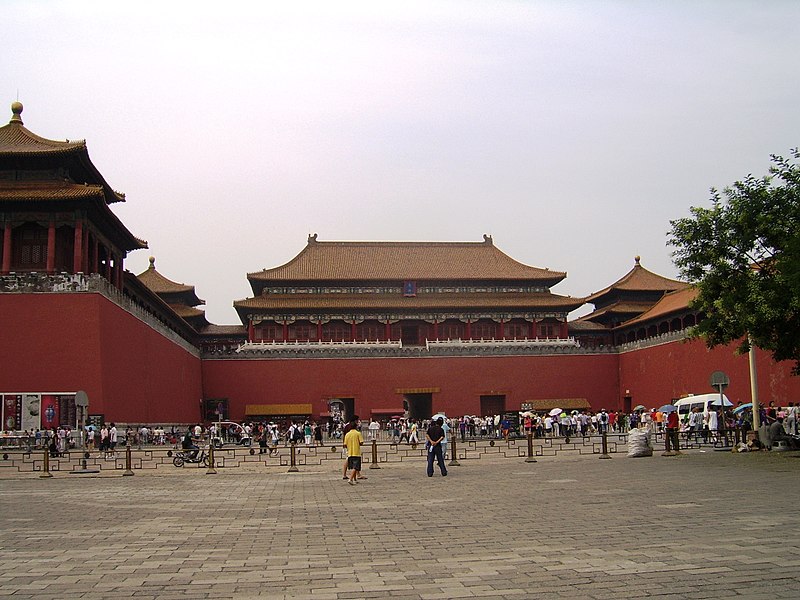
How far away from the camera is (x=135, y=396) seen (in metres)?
31.1

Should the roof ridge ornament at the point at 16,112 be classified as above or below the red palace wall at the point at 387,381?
above

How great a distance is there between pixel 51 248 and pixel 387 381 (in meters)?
21.7

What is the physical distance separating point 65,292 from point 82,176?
210 inches

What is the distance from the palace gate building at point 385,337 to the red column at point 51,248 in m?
0.71

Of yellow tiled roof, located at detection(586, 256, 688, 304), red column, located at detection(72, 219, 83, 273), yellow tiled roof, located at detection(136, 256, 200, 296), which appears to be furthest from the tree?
yellow tiled roof, located at detection(136, 256, 200, 296)

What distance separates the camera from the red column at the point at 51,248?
27375 mm

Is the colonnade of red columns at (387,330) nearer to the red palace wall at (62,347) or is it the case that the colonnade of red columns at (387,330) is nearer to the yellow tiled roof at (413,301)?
the yellow tiled roof at (413,301)

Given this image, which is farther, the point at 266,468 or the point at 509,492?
the point at 266,468

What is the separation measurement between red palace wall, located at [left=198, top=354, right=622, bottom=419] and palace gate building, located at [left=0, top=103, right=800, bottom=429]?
0.22 ft

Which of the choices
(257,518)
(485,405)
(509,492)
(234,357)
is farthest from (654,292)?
(257,518)

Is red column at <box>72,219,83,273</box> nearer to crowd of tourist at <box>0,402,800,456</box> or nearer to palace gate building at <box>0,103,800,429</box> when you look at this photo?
palace gate building at <box>0,103,800,429</box>

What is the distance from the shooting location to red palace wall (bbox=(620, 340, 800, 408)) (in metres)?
32.3

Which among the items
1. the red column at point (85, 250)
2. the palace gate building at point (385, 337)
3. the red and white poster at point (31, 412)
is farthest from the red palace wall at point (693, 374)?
the red and white poster at point (31, 412)

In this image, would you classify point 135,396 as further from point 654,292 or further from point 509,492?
point 654,292
